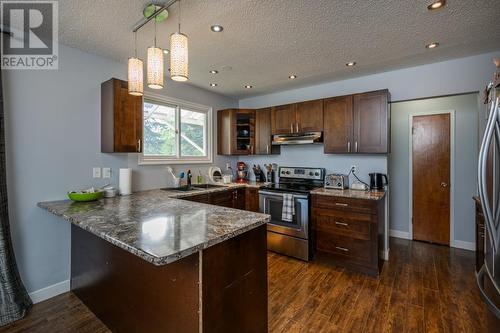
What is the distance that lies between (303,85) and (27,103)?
345cm

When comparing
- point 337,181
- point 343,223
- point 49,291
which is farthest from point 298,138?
point 49,291

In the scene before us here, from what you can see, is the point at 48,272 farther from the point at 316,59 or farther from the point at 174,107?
the point at 316,59

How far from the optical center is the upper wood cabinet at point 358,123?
2.91 metres

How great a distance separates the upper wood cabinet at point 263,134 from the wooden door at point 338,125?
3.14 feet

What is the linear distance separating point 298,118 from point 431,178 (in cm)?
231

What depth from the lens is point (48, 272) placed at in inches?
89.2

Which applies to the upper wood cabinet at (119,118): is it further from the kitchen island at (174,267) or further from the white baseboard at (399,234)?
the white baseboard at (399,234)

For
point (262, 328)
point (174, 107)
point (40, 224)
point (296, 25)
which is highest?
point (296, 25)

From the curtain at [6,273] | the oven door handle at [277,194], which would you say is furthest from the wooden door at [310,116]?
the curtain at [6,273]

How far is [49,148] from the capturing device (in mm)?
2260

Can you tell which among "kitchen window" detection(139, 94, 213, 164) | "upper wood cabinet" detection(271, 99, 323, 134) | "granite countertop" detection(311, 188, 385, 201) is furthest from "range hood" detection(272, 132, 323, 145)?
"kitchen window" detection(139, 94, 213, 164)

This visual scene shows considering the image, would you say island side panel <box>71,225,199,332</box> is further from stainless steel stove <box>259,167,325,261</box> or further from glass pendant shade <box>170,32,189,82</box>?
stainless steel stove <box>259,167,325,261</box>

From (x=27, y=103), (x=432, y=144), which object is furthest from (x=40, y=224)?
(x=432, y=144)

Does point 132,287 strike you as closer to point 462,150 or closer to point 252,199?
point 252,199
